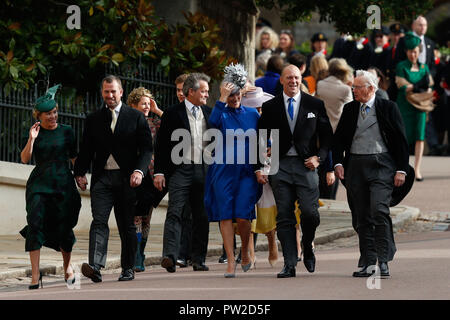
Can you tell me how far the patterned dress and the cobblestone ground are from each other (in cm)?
A: 50

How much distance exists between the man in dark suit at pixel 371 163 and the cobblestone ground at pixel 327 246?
2.61 meters

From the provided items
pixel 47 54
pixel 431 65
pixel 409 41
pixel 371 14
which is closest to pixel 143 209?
pixel 47 54

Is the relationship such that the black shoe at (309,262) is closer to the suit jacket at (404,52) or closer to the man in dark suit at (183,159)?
the man in dark suit at (183,159)

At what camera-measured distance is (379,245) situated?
11289 mm

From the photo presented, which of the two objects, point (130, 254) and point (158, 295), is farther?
point (130, 254)

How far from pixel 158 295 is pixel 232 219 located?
1935 mm

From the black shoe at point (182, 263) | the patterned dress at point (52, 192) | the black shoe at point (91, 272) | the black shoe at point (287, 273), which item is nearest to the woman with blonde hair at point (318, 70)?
the black shoe at point (182, 263)

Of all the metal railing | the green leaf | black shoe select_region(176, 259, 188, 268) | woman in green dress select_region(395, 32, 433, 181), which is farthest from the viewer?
woman in green dress select_region(395, 32, 433, 181)

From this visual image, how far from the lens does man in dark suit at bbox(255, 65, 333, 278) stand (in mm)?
11602

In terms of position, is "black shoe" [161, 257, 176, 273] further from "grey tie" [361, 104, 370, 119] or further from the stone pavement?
"grey tie" [361, 104, 370, 119]

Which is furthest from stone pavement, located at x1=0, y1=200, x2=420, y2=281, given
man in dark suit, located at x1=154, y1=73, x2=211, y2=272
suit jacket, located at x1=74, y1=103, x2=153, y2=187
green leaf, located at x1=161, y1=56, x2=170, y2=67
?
green leaf, located at x1=161, y1=56, x2=170, y2=67

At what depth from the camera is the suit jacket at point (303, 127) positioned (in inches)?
458

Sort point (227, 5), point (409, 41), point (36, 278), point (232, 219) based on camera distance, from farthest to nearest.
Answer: point (409, 41), point (227, 5), point (232, 219), point (36, 278)

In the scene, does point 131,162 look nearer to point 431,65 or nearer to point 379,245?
point 379,245
